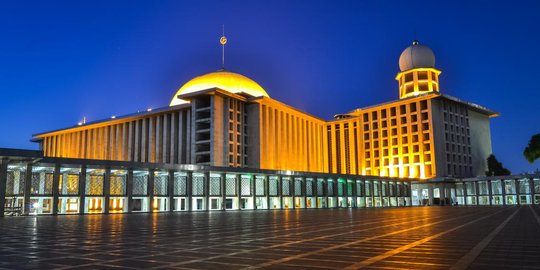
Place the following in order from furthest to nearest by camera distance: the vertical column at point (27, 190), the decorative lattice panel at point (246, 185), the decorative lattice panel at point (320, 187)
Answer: the decorative lattice panel at point (320, 187), the decorative lattice panel at point (246, 185), the vertical column at point (27, 190)

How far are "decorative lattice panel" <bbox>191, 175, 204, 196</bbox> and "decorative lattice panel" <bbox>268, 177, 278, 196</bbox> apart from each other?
37.0 ft

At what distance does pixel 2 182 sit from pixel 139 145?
57829 mm

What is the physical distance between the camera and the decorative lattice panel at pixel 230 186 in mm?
58450

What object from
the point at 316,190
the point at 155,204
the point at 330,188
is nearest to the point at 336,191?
the point at 330,188

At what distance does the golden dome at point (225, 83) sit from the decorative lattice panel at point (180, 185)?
4144cm

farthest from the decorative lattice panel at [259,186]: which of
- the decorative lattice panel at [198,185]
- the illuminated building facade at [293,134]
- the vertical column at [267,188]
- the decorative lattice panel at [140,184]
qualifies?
the illuminated building facade at [293,134]

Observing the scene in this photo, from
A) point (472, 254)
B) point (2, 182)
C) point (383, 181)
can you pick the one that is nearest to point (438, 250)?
point (472, 254)

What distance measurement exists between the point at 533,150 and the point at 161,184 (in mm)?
64348

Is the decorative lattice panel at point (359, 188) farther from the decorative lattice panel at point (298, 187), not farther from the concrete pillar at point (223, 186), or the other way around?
the concrete pillar at point (223, 186)

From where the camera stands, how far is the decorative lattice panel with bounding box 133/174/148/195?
5012 centimetres

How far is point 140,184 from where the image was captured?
166 ft

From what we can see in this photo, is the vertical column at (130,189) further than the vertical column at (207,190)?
No

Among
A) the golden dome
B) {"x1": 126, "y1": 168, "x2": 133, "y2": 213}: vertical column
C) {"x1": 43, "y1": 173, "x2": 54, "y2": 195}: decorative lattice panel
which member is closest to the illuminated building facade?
the golden dome

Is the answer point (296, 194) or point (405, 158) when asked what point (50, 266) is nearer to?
point (296, 194)
